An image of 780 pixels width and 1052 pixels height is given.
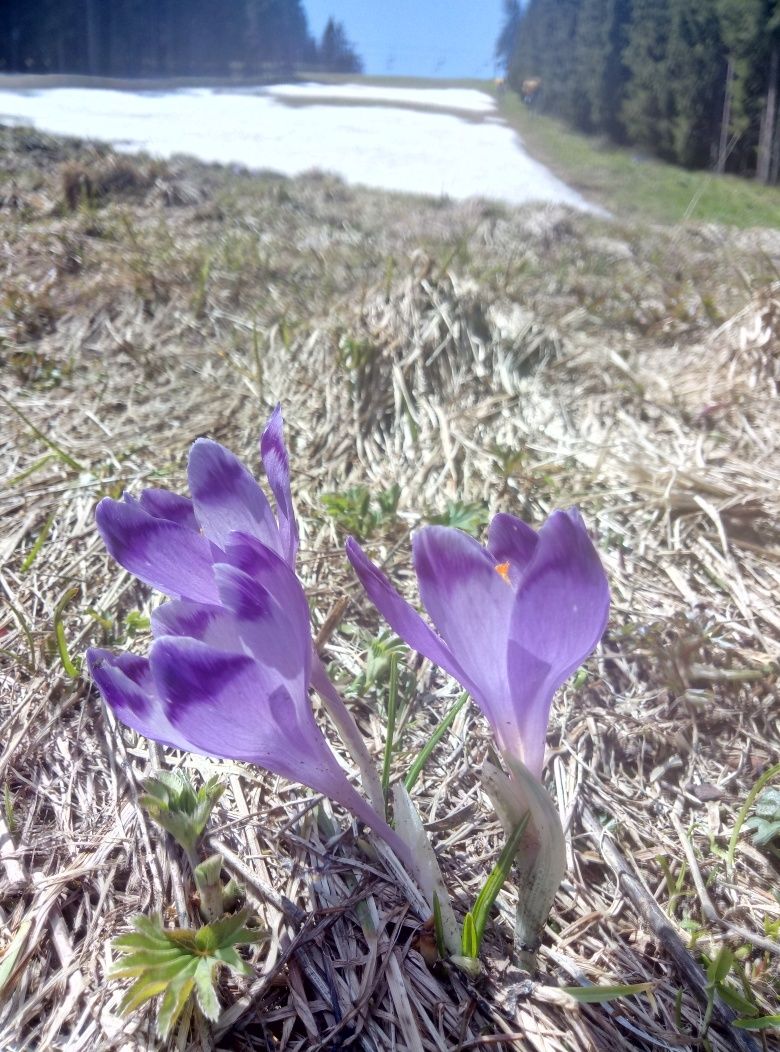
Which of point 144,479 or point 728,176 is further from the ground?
point 728,176

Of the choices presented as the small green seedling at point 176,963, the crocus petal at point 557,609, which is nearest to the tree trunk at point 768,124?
the crocus petal at point 557,609

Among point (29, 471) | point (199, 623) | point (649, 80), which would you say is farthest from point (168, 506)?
point (649, 80)

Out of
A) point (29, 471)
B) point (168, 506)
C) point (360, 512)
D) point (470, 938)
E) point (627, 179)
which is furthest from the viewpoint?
point (627, 179)

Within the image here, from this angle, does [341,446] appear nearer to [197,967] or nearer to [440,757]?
[440,757]

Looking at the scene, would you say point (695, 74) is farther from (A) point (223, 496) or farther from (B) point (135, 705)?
(B) point (135, 705)

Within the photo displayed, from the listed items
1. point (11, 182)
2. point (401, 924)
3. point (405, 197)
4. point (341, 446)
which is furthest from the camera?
point (405, 197)

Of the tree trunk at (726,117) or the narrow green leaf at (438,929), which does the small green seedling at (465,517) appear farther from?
the tree trunk at (726,117)

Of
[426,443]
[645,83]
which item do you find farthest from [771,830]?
[645,83]
